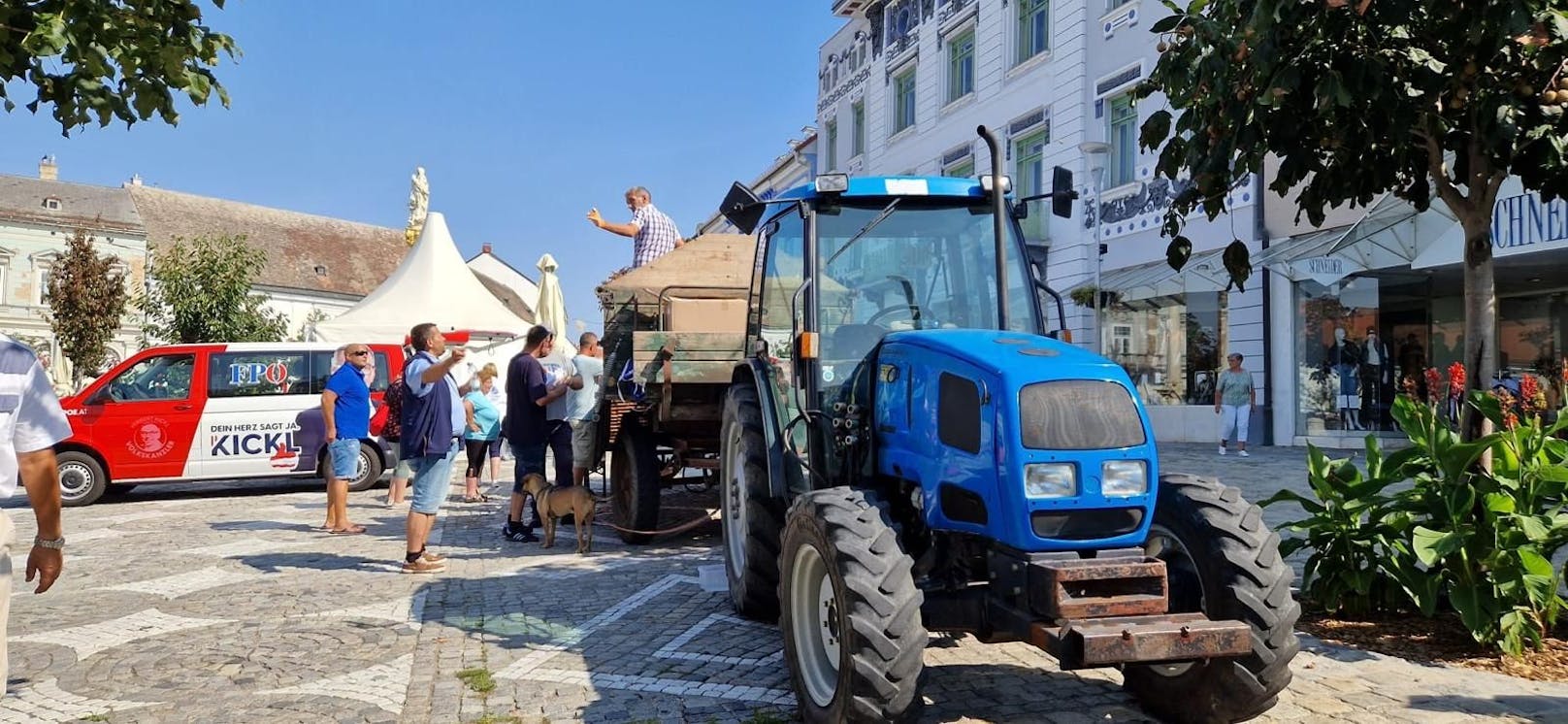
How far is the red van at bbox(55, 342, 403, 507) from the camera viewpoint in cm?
1217

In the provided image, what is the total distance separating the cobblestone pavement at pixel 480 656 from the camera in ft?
14.2

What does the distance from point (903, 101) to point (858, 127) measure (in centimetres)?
299

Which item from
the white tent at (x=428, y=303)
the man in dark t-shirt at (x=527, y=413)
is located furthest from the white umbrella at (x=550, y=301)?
the man in dark t-shirt at (x=527, y=413)

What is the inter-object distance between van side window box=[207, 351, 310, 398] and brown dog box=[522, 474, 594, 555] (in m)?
5.69

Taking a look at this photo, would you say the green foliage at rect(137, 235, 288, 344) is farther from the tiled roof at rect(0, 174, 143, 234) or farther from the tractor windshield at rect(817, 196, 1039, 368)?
the tiled roof at rect(0, 174, 143, 234)

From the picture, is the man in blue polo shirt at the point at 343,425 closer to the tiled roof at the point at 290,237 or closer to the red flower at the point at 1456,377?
the red flower at the point at 1456,377

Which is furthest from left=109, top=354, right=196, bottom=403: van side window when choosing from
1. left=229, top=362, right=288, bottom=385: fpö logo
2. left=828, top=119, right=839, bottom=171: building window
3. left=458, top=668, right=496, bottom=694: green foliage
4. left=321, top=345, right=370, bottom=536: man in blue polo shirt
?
left=828, top=119, right=839, bottom=171: building window

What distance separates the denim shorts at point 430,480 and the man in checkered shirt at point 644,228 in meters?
3.11

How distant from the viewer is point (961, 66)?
78.8 ft

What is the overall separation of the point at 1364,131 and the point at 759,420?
3.15 meters

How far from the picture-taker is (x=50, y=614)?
6203mm

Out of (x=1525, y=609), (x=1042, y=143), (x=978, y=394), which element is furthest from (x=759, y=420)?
(x=1042, y=143)

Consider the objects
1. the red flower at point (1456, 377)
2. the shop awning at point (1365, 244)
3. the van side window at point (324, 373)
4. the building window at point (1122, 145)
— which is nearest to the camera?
the red flower at point (1456, 377)

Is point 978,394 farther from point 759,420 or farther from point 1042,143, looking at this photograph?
point 1042,143
